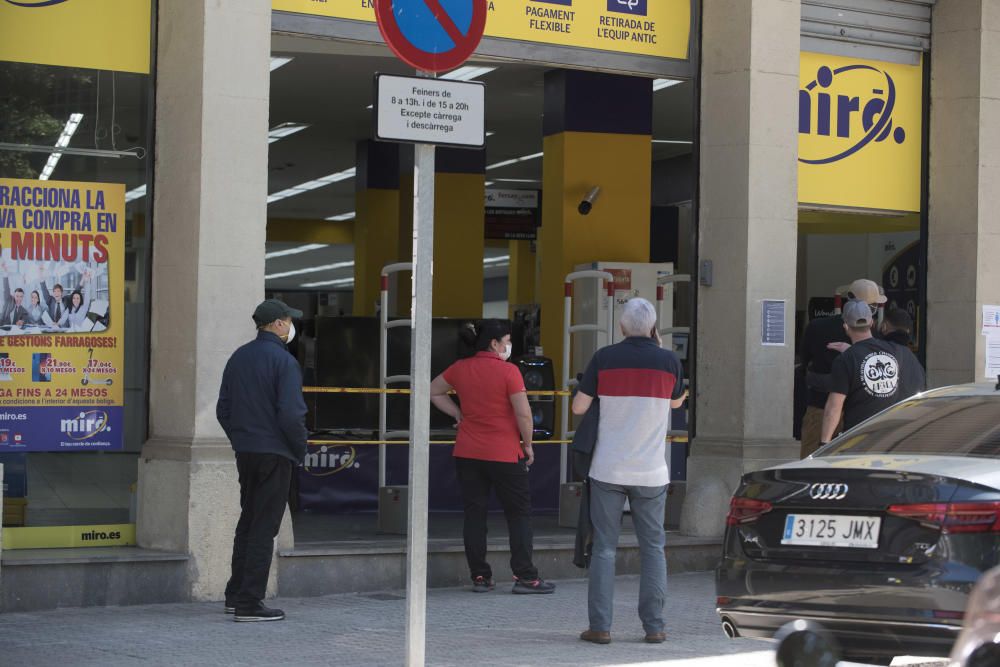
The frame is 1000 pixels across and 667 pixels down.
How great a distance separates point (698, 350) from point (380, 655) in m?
4.82

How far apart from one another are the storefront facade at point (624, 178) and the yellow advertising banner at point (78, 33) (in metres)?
0.02

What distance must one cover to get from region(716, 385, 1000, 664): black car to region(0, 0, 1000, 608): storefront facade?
12.7ft

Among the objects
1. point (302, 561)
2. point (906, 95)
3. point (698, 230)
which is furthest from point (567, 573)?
point (906, 95)

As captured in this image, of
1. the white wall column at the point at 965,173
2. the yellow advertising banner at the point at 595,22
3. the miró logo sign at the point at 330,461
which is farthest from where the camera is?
the white wall column at the point at 965,173

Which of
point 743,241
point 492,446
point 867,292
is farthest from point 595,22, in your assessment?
point 492,446

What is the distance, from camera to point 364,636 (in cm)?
830

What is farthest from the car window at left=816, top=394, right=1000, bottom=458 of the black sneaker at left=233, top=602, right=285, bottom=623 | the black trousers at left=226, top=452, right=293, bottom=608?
the black sneaker at left=233, top=602, right=285, bottom=623

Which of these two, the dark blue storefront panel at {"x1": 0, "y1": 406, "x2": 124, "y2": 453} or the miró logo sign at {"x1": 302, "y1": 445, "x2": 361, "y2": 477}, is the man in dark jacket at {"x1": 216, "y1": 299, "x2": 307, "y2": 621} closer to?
the dark blue storefront panel at {"x1": 0, "y1": 406, "x2": 124, "y2": 453}

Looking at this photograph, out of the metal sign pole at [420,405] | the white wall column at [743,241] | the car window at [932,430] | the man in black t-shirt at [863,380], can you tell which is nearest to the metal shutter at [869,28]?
the white wall column at [743,241]

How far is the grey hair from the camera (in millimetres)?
8281

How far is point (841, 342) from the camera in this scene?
10.8 meters

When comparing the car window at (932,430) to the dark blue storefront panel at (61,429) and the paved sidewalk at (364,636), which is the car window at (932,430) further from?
the dark blue storefront panel at (61,429)

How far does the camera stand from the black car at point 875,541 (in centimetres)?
604

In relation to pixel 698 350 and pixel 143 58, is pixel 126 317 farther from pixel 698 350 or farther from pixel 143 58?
pixel 698 350
